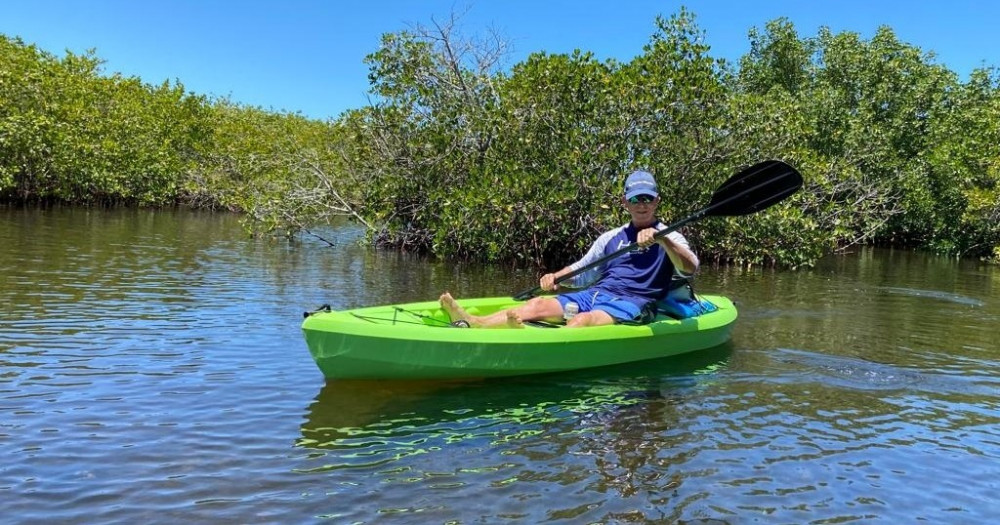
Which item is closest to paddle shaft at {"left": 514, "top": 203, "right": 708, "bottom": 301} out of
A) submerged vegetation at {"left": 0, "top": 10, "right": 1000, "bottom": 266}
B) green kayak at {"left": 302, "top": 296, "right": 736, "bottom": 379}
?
green kayak at {"left": 302, "top": 296, "right": 736, "bottom": 379}

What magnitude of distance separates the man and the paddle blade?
0.86 meters

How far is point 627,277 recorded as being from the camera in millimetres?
6387

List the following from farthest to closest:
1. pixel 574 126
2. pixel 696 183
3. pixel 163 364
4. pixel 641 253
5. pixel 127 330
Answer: pixel 696 183
pixel 574 126
pixel 127 330
pixel 641 253
pixel 163 364

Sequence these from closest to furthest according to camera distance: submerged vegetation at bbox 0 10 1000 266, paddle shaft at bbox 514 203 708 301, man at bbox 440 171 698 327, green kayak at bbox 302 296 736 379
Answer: green kayak at bbox 302 296 736 379
paddle shaft at bbox 514 203 708 301
man at bbox 440 171 698 327
submerged vegetation at bbox 0 10 1000 266

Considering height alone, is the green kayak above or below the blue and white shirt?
below

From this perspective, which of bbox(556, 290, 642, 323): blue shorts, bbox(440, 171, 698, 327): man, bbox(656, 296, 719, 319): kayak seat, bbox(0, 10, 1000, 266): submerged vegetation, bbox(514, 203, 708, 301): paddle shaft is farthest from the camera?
bbox(0, 10, 1000, 266): submerged vegetation

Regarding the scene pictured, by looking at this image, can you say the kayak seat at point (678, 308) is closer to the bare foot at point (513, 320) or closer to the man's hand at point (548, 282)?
the man's hand at point (548, 282)

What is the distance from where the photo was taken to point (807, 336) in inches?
315

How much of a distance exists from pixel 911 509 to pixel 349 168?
14.7 metres

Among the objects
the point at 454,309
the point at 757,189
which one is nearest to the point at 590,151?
the point at 757,189

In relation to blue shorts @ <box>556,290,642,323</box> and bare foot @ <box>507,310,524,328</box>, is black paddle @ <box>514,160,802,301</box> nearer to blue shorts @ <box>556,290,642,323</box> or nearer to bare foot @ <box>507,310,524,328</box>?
blue shorts @ <box>556,290,642,323</box>

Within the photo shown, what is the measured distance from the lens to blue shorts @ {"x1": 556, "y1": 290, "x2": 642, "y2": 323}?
6.16 meters

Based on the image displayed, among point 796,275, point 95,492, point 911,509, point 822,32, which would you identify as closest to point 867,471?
point 911,509

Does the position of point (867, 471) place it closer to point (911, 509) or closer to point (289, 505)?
point (911, 509)
